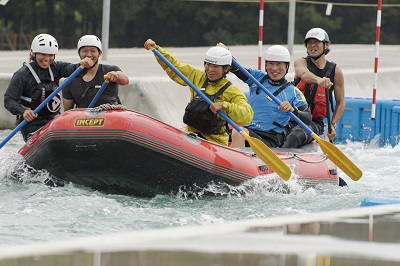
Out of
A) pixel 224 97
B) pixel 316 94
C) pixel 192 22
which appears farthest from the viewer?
pixel 192 22

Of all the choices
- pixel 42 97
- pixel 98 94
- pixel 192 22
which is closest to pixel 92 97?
pixel 98 94

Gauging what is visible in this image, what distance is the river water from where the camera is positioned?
26.6 ft

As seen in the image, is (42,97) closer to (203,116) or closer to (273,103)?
(203,116)

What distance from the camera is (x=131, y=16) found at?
42375mm

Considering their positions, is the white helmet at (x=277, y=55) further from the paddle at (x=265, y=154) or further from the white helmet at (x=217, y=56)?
the paddle at (x=265, y=154)

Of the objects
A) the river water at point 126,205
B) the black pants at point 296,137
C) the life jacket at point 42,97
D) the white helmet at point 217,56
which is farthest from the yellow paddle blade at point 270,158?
the life jacket at point 42,97

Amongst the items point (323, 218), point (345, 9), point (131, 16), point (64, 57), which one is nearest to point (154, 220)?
point (323, 218)

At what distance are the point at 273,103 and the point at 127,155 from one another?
2.20 m

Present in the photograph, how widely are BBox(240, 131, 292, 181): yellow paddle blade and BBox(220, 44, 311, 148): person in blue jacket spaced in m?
0.77

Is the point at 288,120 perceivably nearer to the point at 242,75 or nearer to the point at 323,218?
the point at 242,75

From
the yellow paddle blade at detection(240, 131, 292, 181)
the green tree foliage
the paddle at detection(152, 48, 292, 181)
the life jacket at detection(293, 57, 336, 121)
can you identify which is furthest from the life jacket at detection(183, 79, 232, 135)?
the green tree foliage

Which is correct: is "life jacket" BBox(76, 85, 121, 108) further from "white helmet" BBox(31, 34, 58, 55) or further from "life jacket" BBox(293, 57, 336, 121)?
"life jacket" BBox(293, 57, 336, 121)

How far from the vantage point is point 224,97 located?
33.6ft

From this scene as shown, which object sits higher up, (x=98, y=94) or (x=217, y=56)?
(x=217, y=56)
